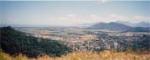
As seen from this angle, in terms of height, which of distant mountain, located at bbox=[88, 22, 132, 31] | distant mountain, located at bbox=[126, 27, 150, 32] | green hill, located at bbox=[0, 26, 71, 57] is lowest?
green hill, located at bbox=[0, 26, 71, 57]

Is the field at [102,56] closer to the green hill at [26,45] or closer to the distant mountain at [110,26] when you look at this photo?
the green hill at [26,45]

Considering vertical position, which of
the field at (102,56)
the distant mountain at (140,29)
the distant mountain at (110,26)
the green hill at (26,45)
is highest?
the distant mountain at (110,26)

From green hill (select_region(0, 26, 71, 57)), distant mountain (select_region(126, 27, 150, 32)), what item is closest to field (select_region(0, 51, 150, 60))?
green hill (select_region(0, 26, 71, 57))

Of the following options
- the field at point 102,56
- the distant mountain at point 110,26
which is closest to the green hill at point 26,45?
the field at point 102,56

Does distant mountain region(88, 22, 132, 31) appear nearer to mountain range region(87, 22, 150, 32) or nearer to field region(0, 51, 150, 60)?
mountain range region(87, 22, 150, 32)

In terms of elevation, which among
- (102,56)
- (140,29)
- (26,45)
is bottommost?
(102,56)

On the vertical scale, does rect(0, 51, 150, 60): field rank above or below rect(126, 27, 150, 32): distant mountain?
below

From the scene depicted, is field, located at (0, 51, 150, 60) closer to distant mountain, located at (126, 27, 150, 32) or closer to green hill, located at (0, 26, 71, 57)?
green hill, located at (0, 26, 71, 57)

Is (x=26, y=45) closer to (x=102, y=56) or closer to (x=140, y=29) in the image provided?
(x=102, y=56)

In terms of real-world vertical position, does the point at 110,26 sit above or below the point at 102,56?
above

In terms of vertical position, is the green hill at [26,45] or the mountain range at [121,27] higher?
the mountain range at [121,27]

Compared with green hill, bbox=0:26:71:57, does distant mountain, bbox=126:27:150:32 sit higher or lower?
higher

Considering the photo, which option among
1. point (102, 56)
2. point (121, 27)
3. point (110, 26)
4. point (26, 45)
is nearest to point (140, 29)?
point (121, 27)
